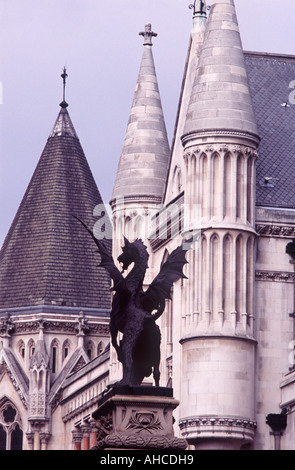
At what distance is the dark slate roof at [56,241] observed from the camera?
10931 cm

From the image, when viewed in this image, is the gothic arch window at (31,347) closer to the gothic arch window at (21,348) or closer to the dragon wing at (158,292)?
the gothic arch window at (21,348)

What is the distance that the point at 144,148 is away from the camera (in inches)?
2746

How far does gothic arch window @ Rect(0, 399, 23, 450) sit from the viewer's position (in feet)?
345

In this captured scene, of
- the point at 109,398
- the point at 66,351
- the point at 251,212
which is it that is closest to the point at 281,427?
the point at 251,212

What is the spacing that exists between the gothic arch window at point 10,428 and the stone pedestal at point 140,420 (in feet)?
222

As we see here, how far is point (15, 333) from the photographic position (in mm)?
108688

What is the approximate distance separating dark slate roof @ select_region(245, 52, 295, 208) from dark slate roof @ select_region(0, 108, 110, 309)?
43.5 m

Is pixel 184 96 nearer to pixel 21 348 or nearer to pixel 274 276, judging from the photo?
pixel 274 276

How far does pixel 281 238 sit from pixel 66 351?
47957 millimetres

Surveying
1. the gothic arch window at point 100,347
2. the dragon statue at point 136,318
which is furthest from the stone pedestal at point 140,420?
the gothic arch window at point 100,347

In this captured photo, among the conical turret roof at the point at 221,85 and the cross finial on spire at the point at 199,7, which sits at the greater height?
the cross finial on spire at the point at 199,7

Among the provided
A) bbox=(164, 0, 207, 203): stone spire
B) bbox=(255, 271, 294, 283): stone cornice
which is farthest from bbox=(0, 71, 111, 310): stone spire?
bbox=(255, 271, 294, 283): stone cornice
